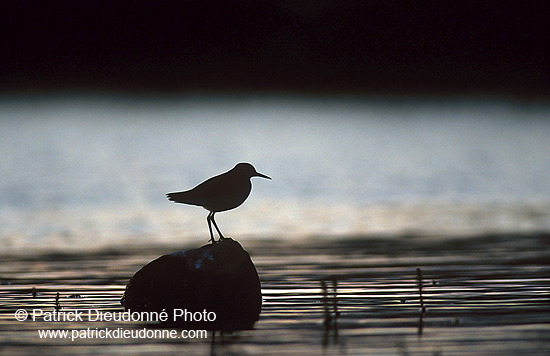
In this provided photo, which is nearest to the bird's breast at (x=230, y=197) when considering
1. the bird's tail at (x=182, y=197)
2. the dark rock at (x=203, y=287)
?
the bird's tail at (x=182, y=197)

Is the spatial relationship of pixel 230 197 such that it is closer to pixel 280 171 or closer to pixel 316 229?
pixel 316 229

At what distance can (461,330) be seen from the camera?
6.23 meters

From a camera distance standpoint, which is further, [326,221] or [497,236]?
[326,221]

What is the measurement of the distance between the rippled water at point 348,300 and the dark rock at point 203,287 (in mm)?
232

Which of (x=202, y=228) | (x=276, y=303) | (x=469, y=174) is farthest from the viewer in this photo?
(x=469, y=174)

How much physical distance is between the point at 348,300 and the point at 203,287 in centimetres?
132

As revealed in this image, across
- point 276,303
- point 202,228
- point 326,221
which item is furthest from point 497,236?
point 276,303

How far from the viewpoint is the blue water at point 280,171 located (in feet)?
43.8

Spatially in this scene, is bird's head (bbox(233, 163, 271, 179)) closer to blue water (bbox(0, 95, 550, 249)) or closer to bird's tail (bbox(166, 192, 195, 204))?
bird's tail (bbox(166, 192, 195, 204))

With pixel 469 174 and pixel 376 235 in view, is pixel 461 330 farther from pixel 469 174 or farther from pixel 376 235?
pixel 469 174

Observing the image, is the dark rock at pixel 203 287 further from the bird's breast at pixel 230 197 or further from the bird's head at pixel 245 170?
the bird's head at pixel 245 170

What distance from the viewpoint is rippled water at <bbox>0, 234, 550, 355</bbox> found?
5.91 m

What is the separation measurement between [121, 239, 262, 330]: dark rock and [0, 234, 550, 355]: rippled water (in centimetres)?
23

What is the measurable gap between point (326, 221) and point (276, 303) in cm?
651
